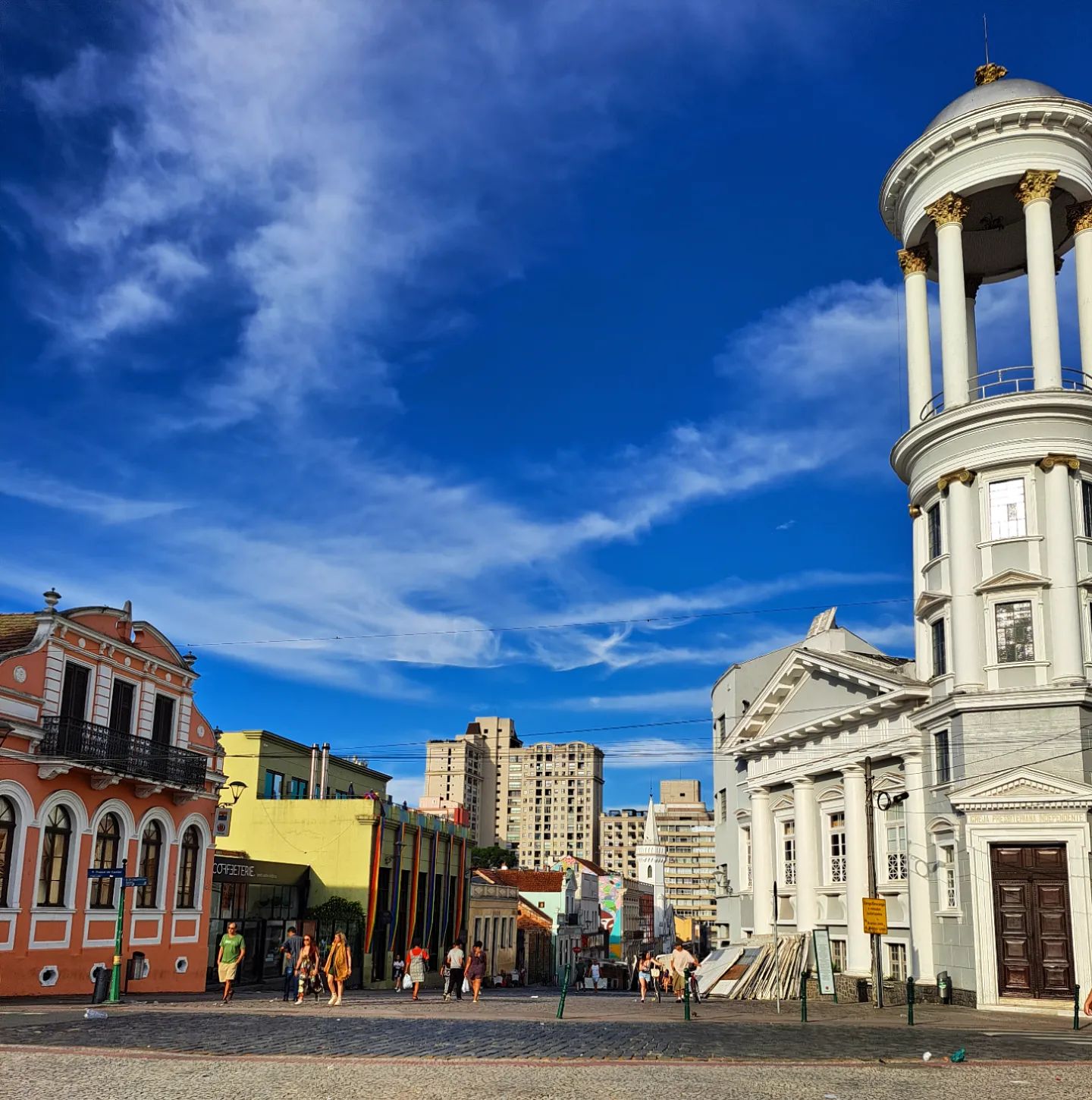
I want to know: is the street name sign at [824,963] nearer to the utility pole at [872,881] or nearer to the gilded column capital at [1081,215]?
the utility pole at [872,881]

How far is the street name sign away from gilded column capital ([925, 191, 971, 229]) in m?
19.7

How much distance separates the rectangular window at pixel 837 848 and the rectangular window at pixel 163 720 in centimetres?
1953

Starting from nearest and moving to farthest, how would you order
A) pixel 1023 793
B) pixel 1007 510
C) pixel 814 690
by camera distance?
pixel 1023 793
pixel 1007 510
pixel 814 690

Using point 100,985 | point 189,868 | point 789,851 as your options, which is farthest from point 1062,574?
point 189,868

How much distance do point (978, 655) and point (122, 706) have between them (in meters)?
22.0

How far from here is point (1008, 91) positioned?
109ft

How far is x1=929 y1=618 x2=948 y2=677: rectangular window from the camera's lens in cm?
3189

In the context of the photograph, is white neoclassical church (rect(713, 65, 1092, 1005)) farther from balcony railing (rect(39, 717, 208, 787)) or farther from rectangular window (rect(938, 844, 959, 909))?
balcony railing (rect(39, 717, 208, 787))

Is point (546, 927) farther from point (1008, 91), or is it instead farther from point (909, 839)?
point (1008, 91)

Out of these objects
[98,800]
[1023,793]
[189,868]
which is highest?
[1023,793]

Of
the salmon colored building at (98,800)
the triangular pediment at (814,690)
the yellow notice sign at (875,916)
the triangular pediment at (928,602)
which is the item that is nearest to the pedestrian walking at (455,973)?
the salmon colored building at (98,800)

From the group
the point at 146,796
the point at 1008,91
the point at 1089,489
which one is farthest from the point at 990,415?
the point at 146,796

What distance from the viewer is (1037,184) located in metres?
32.2

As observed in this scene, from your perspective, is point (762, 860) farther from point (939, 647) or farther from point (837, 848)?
point (939, 647)
